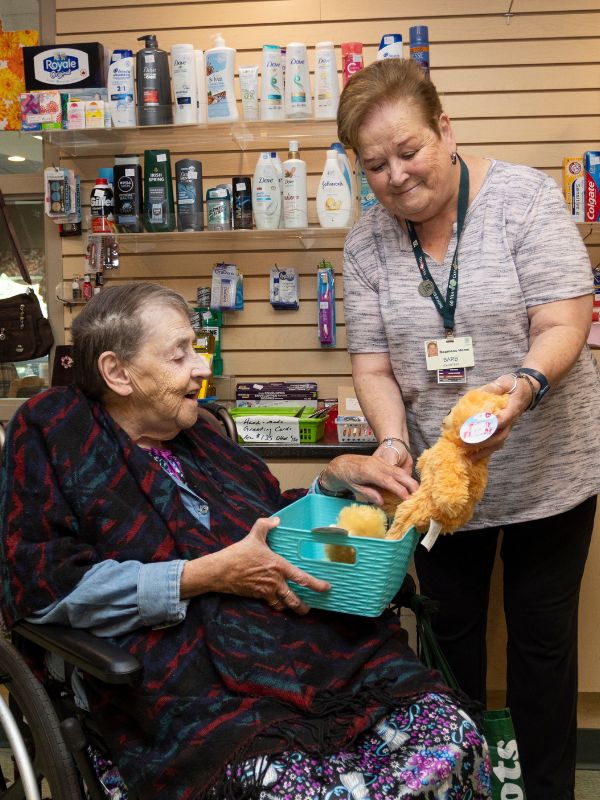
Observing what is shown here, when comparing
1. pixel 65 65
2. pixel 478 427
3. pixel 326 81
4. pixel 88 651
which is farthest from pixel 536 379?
pixel 65 65

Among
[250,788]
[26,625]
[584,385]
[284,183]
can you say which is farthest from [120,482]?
[284,183]

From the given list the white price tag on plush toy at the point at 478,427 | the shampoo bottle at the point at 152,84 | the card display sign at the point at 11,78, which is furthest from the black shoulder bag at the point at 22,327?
the white price tag on plush toy at the point at 478,427

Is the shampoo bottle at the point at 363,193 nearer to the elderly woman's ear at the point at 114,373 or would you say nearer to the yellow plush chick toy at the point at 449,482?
the elderly woman's ear at the point at 114,373

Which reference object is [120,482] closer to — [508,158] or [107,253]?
[107,253]

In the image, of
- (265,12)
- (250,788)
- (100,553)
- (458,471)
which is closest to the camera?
(250,788)

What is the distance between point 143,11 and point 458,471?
2927 mm

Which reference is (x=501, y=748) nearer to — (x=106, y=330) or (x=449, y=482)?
(x=449, y=482)

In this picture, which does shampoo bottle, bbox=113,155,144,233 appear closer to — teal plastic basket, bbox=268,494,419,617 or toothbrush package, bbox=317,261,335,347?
toothbrush package, bbox=317,261,335,347

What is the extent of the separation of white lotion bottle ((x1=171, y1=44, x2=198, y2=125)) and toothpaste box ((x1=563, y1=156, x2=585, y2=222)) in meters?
1.48

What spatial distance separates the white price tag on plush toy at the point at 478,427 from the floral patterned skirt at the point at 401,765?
1.64ft

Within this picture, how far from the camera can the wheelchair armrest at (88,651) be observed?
151 centimetres

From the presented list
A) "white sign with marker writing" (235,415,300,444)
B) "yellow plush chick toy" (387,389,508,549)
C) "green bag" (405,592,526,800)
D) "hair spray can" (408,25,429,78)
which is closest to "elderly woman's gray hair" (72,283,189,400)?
"yellow plush chick toy" (387,389,508,549)

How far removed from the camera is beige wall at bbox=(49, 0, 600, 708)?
11.8 feet

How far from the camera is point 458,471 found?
1669 millimetres
